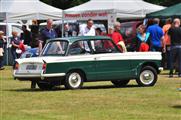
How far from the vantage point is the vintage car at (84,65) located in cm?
1788

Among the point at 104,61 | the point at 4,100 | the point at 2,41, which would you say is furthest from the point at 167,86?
the point at 2,41

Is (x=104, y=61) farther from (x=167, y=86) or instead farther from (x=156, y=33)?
(x=156, y=33)

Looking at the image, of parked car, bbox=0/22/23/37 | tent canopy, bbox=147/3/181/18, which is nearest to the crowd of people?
tent canopy, bbox=147/3/181/18

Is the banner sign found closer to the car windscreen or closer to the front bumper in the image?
the car windscreen

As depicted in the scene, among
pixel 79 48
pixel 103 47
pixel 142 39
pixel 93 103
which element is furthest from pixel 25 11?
pixel 93 103

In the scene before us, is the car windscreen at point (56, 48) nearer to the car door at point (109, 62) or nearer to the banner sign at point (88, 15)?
the car door at point (109, 62)

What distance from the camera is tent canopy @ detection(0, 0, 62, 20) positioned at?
34.7 meters

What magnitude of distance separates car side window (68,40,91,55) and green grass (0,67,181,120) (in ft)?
3.42

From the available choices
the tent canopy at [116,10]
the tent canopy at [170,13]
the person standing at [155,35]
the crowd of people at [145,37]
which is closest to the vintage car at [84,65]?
the crowd of people at [145,37]

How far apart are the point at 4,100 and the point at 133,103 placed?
3088 millimetres

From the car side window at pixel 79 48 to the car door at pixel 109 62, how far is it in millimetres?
259

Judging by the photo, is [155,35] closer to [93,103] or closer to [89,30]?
[89,30]

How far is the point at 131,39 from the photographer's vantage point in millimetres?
33531

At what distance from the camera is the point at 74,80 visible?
18.2 meters
